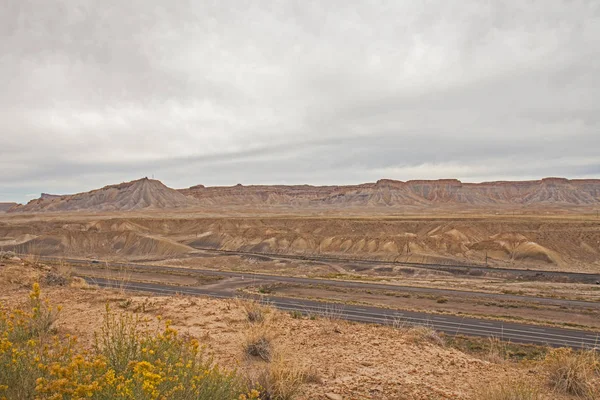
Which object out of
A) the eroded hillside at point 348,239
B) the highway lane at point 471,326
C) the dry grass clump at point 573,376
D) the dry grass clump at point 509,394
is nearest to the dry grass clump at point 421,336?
the dry grass clump at point 573,376

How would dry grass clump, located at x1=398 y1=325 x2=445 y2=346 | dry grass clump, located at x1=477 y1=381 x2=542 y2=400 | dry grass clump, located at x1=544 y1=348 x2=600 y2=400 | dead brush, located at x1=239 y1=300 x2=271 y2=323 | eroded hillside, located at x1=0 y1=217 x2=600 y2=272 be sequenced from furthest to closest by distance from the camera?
eroded hillside, located at x1=0 y1=217 x2=600 y2=272 → dead brush, located at x1=239 y1=300 x2=271 y2=323 → dry grass clump, located at x1=398 y1=325 x2=445 y2=346 → dry grass clump, located at x1=544 y1=348 x2=600 y2=400 → dry grass clump, located at x1=477 y1=381 x2=542 y2=400

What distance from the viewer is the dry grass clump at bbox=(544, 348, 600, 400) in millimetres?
6844

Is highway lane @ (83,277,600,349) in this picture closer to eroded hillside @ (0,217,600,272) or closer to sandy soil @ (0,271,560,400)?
sandy soil @ (0,271,560,400)

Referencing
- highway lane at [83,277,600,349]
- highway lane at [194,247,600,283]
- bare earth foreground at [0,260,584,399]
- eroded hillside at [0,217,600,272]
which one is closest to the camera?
bare earth foreground at [0,260,584,399]

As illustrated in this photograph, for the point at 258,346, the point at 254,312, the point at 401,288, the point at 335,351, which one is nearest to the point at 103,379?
the point at 258,346

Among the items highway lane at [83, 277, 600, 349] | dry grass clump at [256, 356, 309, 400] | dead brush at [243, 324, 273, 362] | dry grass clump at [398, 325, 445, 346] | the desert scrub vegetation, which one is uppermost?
the desert scrub vegetation

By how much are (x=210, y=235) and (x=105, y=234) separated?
22362 mm

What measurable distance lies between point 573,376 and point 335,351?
410cm

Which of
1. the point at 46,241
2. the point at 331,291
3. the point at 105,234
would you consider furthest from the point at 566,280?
the point at 46,241

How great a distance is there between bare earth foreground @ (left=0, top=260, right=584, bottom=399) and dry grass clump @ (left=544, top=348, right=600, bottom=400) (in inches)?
9.1

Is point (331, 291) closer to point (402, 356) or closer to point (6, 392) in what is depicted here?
point (402, 356)

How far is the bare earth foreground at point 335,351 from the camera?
6.53 m

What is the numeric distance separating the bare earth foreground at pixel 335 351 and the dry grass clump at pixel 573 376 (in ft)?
0.76

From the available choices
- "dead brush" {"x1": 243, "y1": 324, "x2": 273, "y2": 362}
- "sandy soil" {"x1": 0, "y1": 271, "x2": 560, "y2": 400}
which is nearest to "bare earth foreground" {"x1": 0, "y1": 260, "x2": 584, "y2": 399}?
"sandy soil" {"x1": 0, "y1": 271, "x2": 560, "y2": 400}
